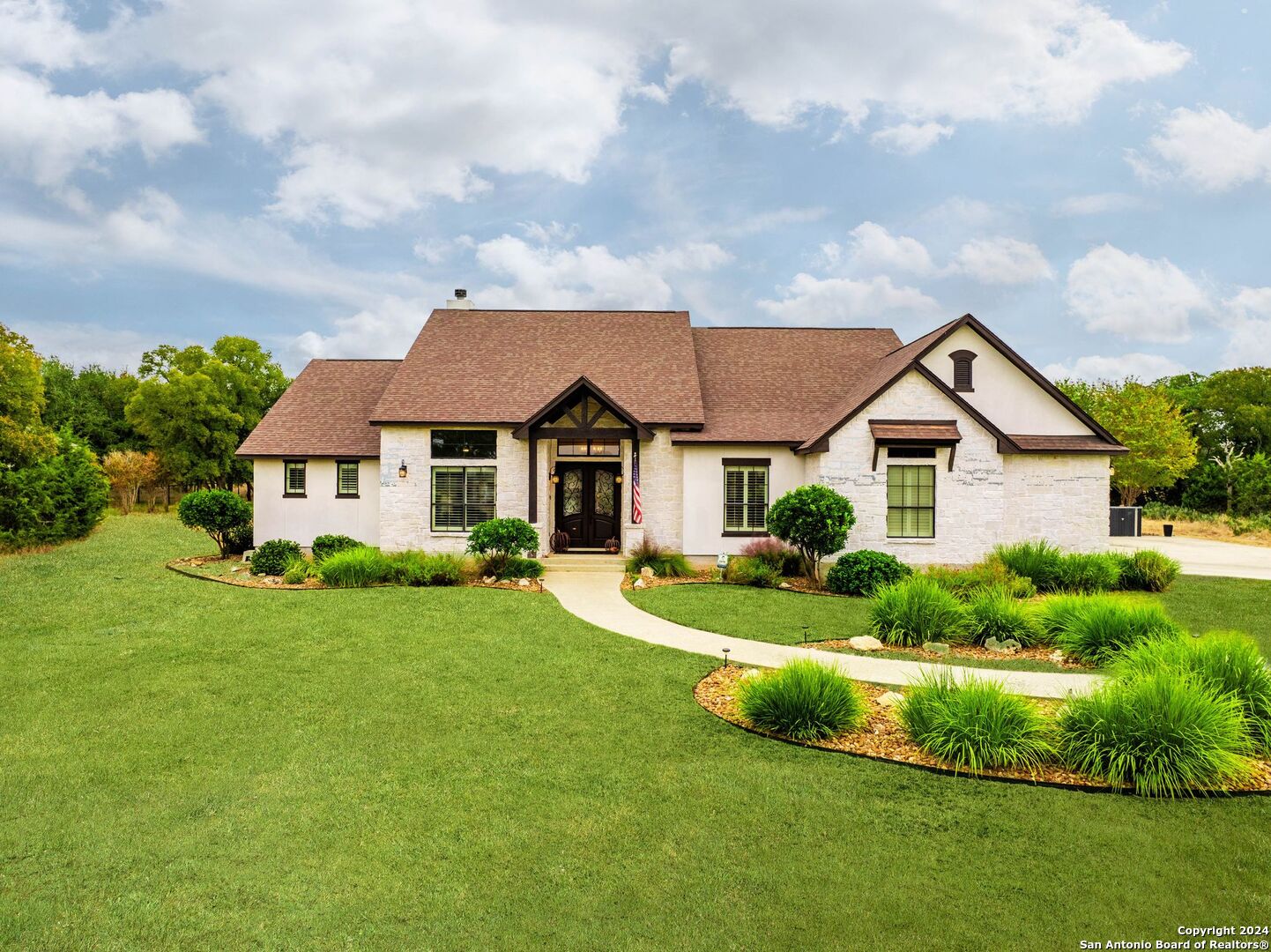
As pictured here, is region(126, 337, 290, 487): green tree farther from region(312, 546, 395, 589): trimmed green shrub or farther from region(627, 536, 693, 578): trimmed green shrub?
region(627, 536, 693, 578): trimmed green shrub

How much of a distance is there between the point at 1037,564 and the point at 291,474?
1967 cm

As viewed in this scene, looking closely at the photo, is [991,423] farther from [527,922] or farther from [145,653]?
[145,653]

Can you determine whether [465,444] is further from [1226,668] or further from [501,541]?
[1226,668]

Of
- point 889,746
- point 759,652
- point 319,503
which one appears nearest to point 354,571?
point 319,503

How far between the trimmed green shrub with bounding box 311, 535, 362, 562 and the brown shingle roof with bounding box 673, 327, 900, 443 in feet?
30.9

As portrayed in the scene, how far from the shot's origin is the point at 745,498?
61.7ft

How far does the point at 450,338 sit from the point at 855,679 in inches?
683

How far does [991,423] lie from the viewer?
1708 centimetres

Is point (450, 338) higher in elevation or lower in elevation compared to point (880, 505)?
higher

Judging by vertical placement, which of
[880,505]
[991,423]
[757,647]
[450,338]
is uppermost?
→ [450,338]

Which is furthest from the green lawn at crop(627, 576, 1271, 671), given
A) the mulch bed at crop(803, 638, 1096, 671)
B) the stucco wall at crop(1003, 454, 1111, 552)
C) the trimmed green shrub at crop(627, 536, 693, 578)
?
the stucco wall at crop(1003, 454, 1111, 552)

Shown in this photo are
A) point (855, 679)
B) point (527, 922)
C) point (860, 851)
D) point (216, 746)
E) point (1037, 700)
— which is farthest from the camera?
point (855, 679)

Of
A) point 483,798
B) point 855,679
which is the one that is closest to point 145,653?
point 483,798

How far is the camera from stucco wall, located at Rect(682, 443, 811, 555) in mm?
18594
